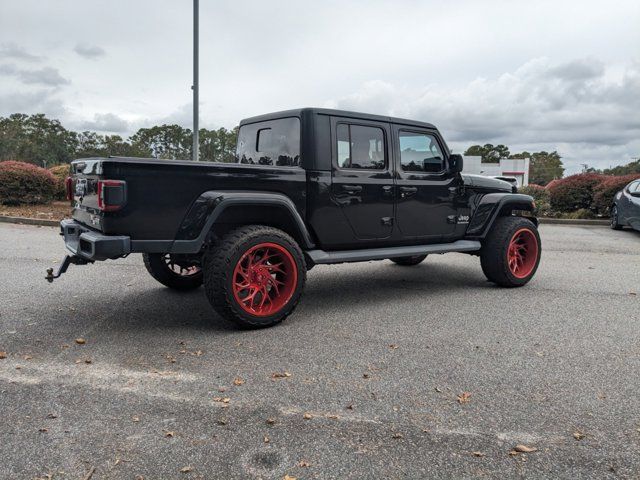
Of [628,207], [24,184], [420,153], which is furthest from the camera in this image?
[24,184]

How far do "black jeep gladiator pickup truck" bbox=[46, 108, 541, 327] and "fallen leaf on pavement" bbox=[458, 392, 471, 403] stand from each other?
1.75 meters

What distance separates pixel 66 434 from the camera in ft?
8.36

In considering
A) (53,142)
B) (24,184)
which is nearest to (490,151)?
(53,142)

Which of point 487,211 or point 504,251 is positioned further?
point 487,211

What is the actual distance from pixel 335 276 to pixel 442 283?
1.35 meters

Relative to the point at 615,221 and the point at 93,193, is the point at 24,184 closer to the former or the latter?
the point at 93,193

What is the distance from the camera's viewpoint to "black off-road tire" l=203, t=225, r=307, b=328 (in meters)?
4.02

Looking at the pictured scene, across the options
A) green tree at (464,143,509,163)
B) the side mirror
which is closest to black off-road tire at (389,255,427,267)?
the side mirror

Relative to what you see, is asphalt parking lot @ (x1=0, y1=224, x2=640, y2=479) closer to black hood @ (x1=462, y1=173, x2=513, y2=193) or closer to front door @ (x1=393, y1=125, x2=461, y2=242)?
front door @ (x1=393, y1=125, x2=461, y2=242)

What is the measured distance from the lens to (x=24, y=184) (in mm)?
13492

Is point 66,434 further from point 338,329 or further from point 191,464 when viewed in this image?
point 338,329

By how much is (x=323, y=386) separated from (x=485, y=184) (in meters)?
3.85

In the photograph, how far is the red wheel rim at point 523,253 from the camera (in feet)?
20.1

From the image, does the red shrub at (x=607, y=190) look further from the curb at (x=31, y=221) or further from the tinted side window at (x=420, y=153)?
the curb at (x=31, y=221)
